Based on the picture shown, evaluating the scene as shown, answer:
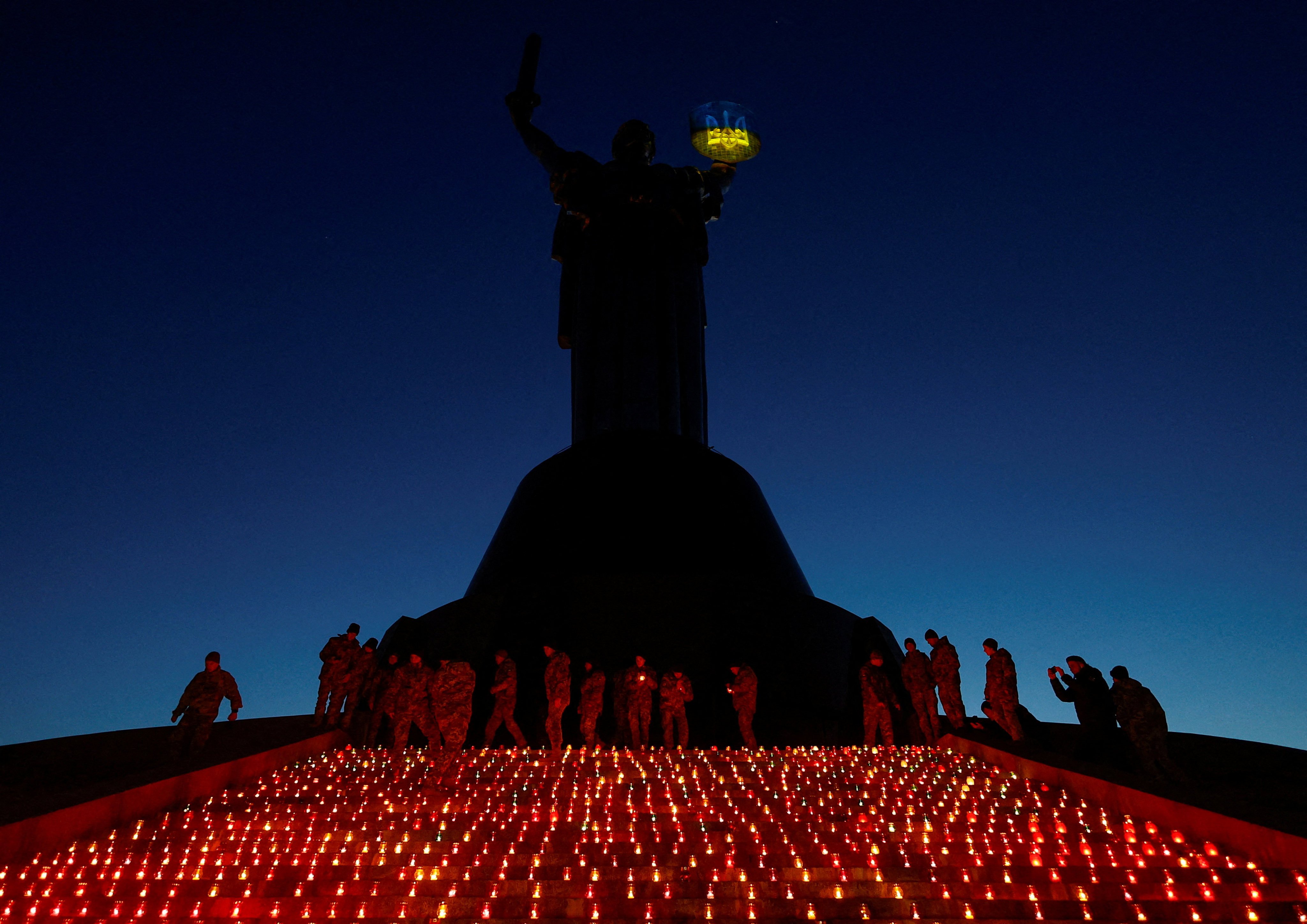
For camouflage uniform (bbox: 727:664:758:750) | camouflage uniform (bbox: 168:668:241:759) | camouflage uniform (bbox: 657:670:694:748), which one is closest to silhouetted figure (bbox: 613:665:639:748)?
camouflage uniform (bbox: 657:670:694:748)

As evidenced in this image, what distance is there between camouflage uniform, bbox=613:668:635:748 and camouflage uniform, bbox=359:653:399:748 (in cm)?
279

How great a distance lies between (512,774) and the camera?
869 centimetres

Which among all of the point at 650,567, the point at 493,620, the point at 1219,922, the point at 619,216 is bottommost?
the point at 1219,922

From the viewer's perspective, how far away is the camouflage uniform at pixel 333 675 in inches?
450

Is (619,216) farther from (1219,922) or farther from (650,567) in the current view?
(1219,922)

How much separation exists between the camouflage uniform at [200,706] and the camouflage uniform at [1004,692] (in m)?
8.09

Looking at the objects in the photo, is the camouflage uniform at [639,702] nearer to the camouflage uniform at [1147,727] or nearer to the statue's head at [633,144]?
the camouflage uniform at [1147,727]

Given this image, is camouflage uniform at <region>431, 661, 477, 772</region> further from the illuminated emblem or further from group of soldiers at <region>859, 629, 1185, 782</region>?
the illuminated emblem

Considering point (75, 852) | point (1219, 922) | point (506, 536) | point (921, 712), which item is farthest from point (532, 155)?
point (1219, 922)

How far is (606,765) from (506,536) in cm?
1030

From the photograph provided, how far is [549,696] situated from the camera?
1099 cm

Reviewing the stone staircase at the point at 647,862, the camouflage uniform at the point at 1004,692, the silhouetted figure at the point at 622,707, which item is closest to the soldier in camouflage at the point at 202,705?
the stone staircase at the point at 647,862

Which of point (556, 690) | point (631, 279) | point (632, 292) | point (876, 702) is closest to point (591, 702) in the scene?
point (556, 690)

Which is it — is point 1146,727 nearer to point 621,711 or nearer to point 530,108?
point 621,711
